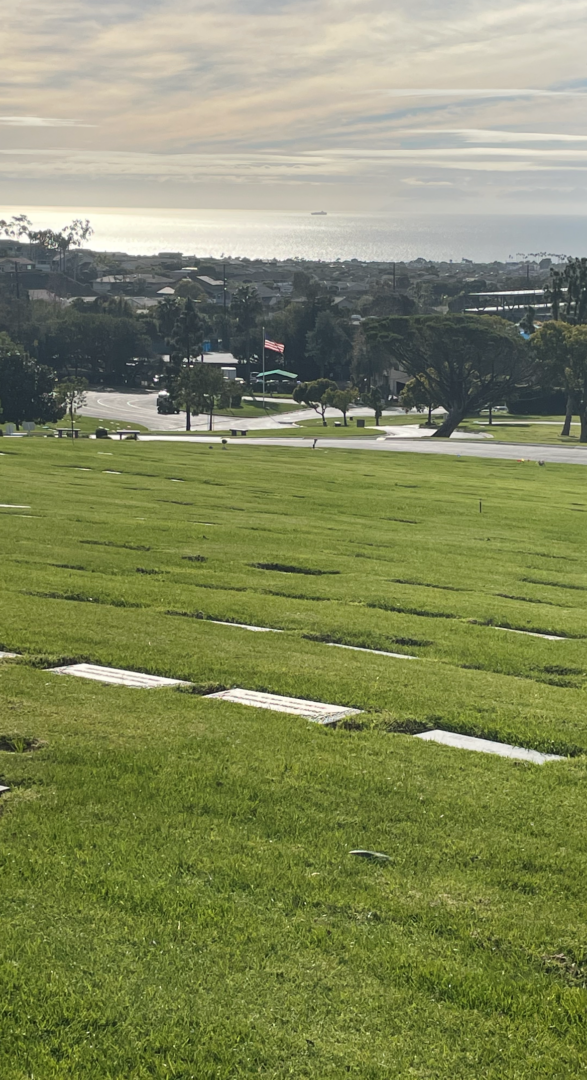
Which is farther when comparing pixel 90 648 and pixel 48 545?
pixel 48 545

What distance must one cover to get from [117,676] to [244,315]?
564 ft

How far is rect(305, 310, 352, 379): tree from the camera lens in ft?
546

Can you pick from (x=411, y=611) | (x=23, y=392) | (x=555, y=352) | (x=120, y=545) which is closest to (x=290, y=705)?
(x=411, y=611)

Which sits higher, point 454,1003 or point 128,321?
point 128,321

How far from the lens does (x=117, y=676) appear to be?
10680 millimetres

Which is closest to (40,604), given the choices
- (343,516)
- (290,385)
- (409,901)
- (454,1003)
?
(409,901)

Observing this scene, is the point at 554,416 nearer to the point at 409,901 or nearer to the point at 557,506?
the point at 557,506

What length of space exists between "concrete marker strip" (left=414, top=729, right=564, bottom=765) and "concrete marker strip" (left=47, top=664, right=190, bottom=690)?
2498mm

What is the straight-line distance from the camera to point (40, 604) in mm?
13586

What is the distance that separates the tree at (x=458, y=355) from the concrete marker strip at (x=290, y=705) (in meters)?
88.4

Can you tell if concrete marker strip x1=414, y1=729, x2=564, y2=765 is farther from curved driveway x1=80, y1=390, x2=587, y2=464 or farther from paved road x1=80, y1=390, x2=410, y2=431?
paved road x1=80, y1=390, x2=410, y2=431

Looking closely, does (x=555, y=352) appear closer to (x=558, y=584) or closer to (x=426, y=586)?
(x=558, y=584)

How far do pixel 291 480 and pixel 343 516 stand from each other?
11.1 metres

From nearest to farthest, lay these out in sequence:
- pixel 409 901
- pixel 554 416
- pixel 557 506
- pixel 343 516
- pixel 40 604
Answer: pixel 409 901 → pixel 40 604 → pixel 343 516 → pixel 557 506 → pixel 554 416
